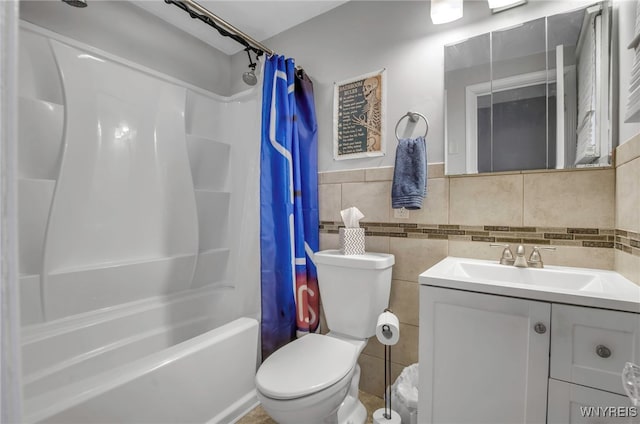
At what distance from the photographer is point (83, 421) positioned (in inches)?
37.4

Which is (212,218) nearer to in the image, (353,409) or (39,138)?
(39,138)

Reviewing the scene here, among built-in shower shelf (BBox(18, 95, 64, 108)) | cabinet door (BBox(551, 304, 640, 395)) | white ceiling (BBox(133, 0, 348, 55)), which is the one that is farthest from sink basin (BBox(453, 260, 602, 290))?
built-in shower shelf (BBox(18, 95, 64, 108))

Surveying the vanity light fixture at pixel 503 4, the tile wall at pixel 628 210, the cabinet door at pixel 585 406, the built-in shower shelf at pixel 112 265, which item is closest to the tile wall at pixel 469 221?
the tile wall at pixel 628 210

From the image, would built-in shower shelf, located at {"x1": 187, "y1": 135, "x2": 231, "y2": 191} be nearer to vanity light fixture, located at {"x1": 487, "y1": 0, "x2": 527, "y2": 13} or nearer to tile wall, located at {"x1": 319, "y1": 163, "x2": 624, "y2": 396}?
tile wall, located at {"x1": 319, "y1": 163, "x2": 624, "y2": 396}

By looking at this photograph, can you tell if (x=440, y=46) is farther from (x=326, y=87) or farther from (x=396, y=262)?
(x=396, y=262)

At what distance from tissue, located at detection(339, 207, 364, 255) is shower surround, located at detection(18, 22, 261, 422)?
1.62 feet

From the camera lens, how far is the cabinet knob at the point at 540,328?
0.86m

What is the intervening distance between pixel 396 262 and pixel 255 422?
1103mm

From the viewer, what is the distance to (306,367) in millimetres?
1235

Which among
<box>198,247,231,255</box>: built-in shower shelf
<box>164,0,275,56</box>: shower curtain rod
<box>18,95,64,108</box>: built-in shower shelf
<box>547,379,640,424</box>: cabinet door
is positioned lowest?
<box>547,379,640,424</box>: cabinet door

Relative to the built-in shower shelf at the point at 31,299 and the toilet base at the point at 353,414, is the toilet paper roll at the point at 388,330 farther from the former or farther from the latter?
the built-in shower shelf at the point at 31,299

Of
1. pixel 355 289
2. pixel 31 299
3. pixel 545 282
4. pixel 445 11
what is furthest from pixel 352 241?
pixel 31 299

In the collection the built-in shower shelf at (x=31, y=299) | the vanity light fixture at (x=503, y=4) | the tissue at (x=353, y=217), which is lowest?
the built-in shower shelf at (x=31, y=299)

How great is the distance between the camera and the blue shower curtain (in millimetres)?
1627
